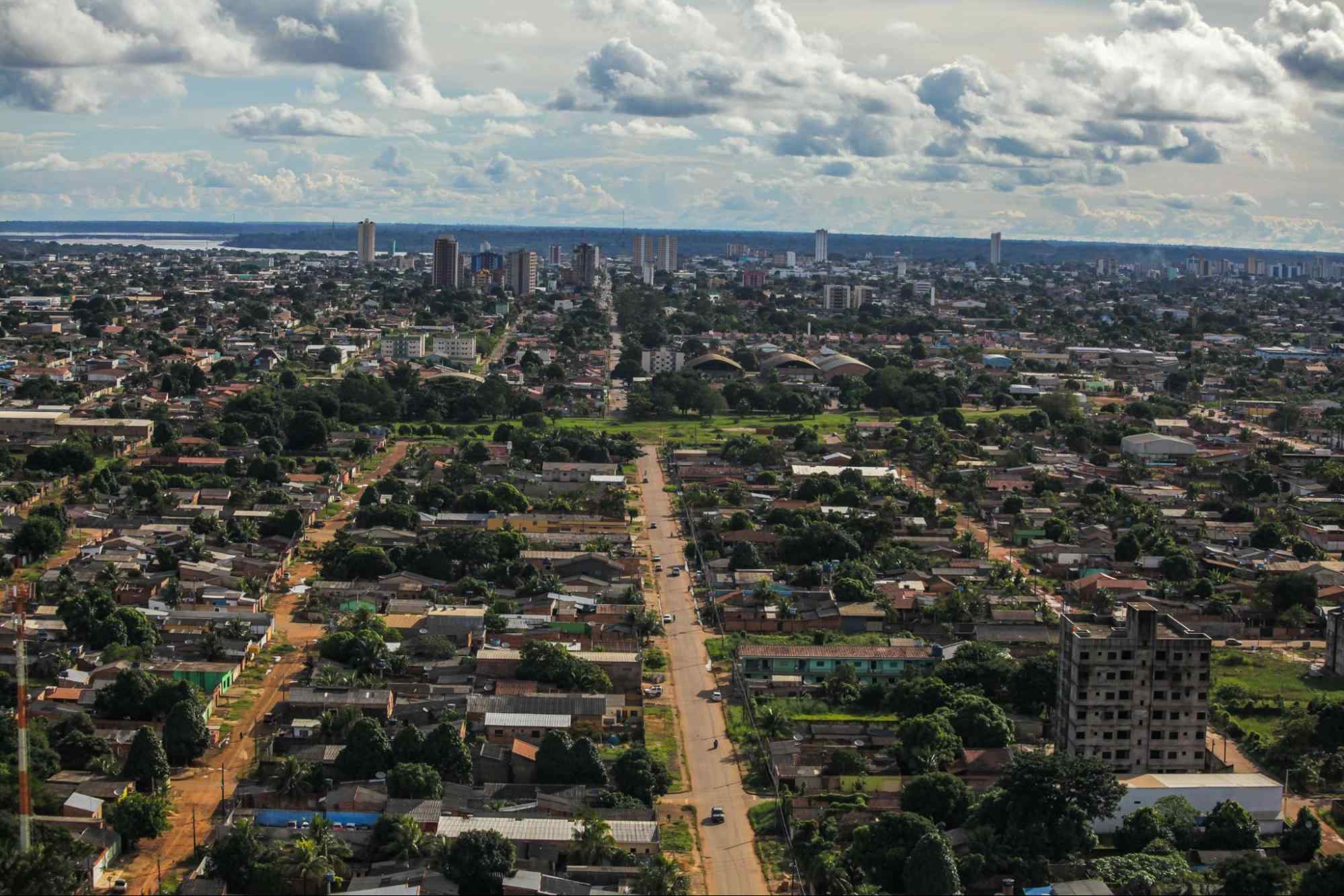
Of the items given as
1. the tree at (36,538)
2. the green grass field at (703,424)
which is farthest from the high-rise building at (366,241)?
the tree at (36,538)

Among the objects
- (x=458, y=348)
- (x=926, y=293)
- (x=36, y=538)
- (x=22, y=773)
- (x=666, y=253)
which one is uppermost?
(x=666, y=253)

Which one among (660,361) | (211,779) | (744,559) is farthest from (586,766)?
(660,361)

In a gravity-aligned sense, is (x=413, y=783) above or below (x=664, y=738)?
above

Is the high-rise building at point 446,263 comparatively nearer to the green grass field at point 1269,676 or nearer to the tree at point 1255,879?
the green grass field at point 1269,676

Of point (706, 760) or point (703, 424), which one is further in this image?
point (703, 424)

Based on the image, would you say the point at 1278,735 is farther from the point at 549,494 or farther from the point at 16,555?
the point at 16,555

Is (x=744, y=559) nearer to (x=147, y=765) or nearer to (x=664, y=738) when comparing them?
(x=664, y=738)

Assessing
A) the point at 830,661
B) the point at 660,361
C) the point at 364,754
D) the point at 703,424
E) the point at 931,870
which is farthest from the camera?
the point at 660,361
